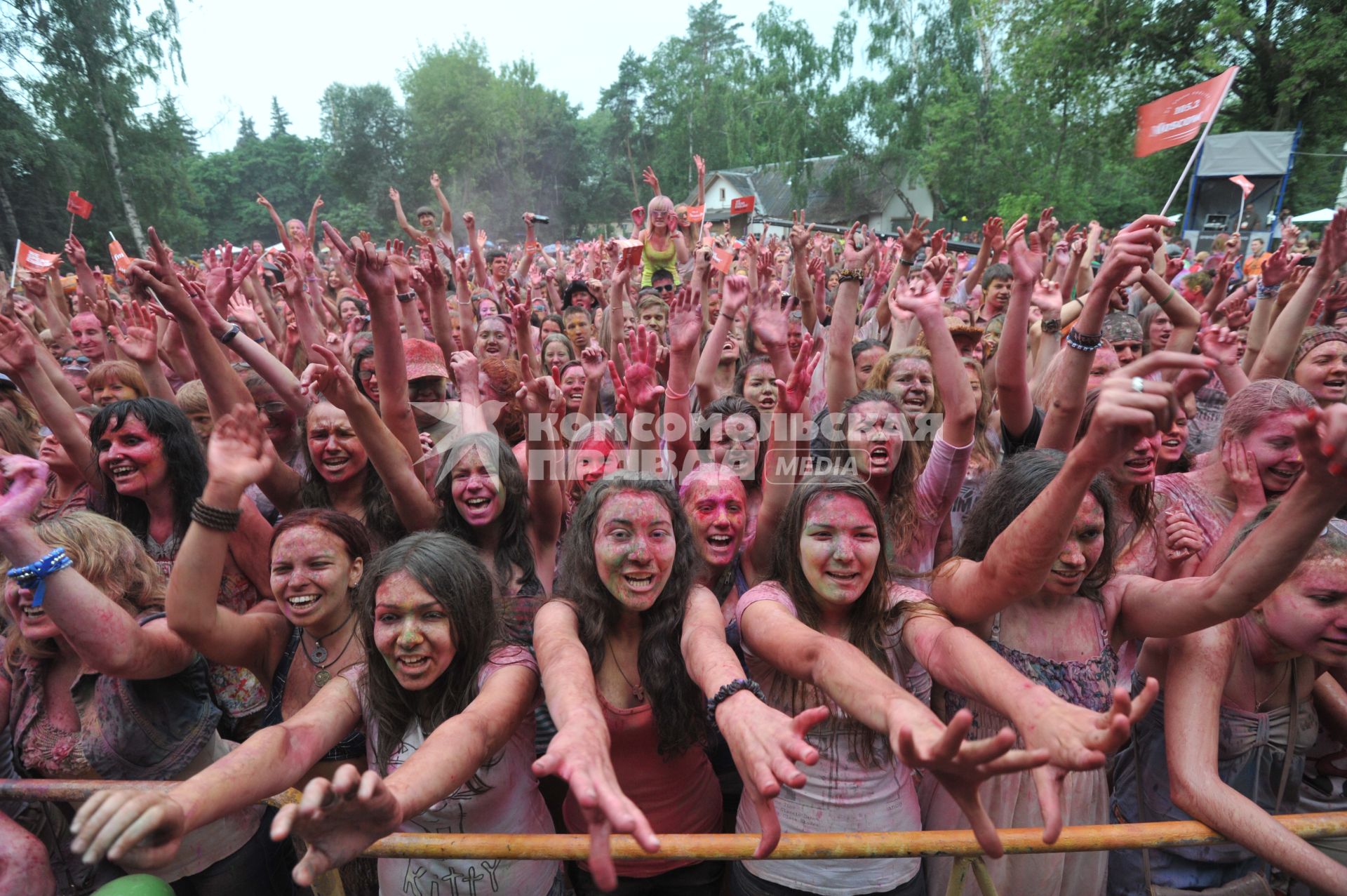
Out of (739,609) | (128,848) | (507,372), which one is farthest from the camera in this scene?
(507,372)

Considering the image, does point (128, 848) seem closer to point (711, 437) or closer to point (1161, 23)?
point (711, 437)

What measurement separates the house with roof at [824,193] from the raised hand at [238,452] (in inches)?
1252

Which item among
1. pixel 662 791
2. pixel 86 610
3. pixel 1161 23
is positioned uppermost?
pixel 1161 23

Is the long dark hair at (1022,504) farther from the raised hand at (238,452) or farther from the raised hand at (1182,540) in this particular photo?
the raised hand at (238,452)

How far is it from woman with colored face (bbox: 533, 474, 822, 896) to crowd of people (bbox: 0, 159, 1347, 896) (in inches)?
0.5

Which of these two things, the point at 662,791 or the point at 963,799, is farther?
the point at 662,791

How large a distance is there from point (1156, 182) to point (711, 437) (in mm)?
32751

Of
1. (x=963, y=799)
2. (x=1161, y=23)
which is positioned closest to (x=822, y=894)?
(x=963, y=799)

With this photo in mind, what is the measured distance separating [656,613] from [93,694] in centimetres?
188

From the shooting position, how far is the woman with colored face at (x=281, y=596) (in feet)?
6.93

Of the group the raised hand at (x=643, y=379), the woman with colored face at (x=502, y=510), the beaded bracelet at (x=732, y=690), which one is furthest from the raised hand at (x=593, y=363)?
the beaded bracelet at (x=732, y=690)

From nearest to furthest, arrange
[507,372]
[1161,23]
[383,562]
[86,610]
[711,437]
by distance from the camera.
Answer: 1. [86,610]
2. [383,562]
3. [711,437]
4. [507,372]
5. [1161,23]

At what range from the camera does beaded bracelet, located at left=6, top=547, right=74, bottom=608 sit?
2004 mm

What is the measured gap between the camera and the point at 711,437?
11.8 feet
